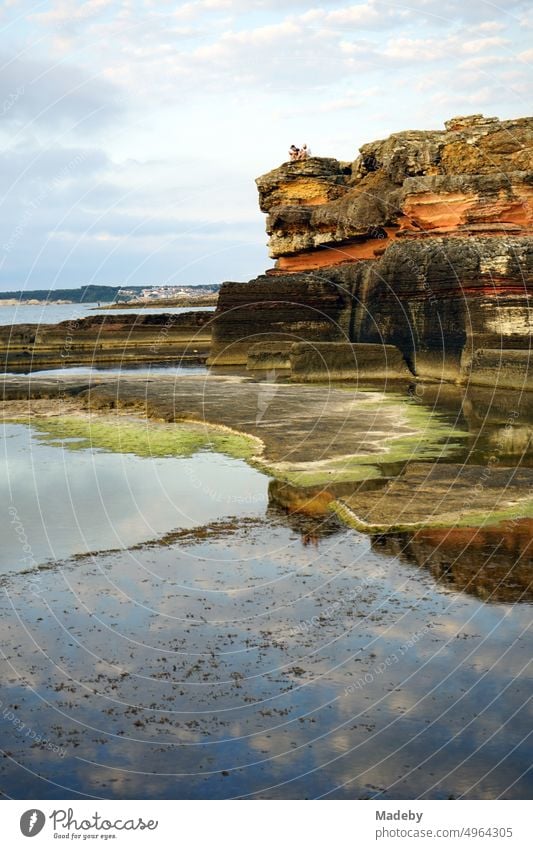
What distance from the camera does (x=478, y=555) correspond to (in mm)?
Answer: 10883

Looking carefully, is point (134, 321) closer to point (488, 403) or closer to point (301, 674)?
point (488, 403)

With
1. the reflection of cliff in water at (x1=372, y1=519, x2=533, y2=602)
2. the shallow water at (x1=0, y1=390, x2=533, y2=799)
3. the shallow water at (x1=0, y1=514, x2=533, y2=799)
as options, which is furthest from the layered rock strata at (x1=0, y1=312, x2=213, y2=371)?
the shallow water at (x1=0, y1=514, x2=533, y2=799)

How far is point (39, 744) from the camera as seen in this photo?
6734mm

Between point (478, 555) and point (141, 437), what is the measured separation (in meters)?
11.2

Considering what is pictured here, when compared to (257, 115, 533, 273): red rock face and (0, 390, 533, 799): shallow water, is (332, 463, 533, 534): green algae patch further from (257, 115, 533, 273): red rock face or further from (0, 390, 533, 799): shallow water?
(257, 115, 533, 273): red rock face

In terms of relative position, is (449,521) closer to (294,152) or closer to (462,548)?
(462,548)

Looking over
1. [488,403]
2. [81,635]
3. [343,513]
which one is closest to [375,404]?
[488,403]

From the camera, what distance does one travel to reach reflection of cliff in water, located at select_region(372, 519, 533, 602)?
9852mm

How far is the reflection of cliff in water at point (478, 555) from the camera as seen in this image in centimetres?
985

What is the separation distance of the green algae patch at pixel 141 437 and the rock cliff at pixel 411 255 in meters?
8.80

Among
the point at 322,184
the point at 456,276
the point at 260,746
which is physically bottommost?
the point at 260,746

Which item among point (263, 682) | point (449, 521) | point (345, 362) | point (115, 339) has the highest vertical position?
point (115, 339)

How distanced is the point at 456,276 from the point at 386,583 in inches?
778

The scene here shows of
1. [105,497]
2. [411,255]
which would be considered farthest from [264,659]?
[411,255]
